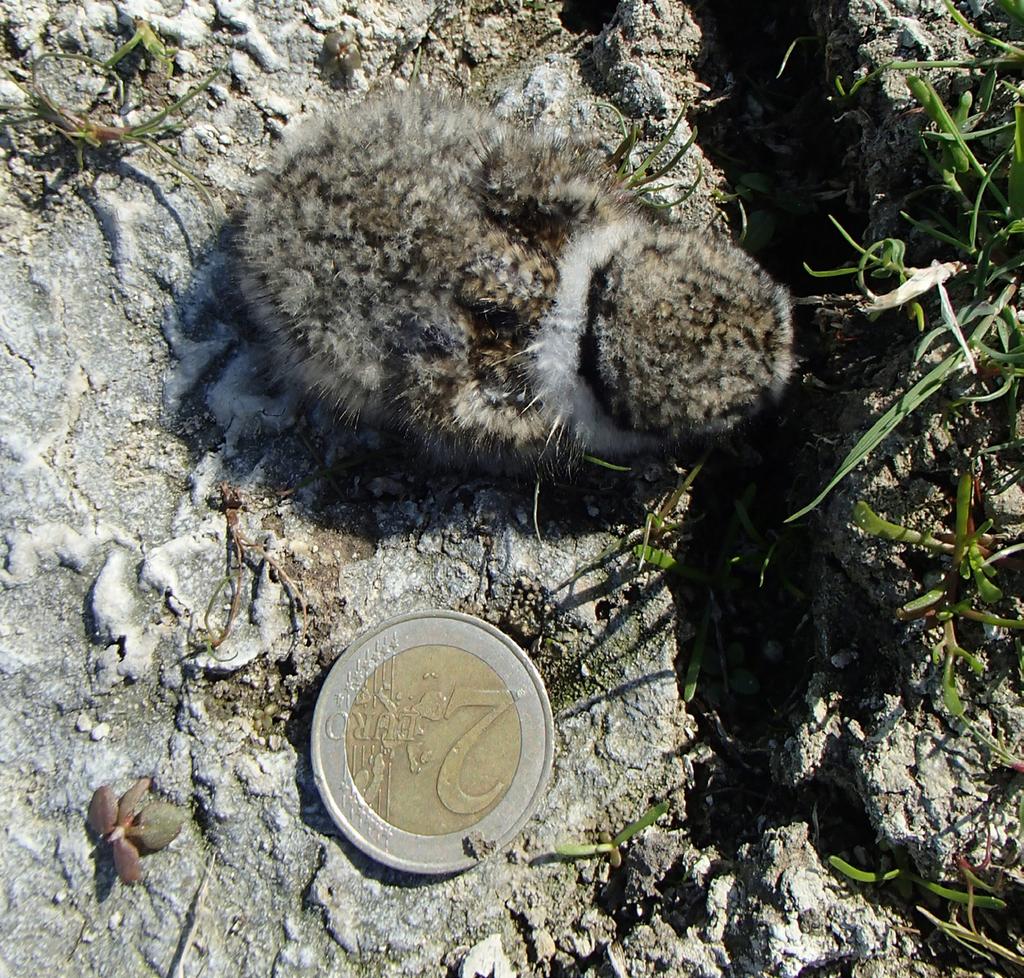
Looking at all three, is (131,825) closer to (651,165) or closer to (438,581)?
(438,581)

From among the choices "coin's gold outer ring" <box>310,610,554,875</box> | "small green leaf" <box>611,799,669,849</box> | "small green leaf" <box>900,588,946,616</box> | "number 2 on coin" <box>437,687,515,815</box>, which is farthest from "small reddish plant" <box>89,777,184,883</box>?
"small green leaf" <box>900,588,946,616</box>

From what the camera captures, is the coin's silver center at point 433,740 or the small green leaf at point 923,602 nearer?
the small green leaf at point 923,602

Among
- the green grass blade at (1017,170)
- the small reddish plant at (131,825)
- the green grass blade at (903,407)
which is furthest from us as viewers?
the small reddish plant at (131,825)

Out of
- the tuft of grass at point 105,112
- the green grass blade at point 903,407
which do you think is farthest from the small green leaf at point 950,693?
the tuft of grass at point 105,112

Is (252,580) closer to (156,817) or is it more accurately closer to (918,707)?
(156,817)

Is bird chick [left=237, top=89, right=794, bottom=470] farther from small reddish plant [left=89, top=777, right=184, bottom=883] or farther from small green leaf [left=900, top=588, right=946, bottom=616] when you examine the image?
small reddish plant [left=89, top=777, right=184, bottom=883]

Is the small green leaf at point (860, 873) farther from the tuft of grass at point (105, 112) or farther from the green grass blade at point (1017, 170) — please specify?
the tuft of grass at point (105, 112)

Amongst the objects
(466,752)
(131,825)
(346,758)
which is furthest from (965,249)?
(131,825)
